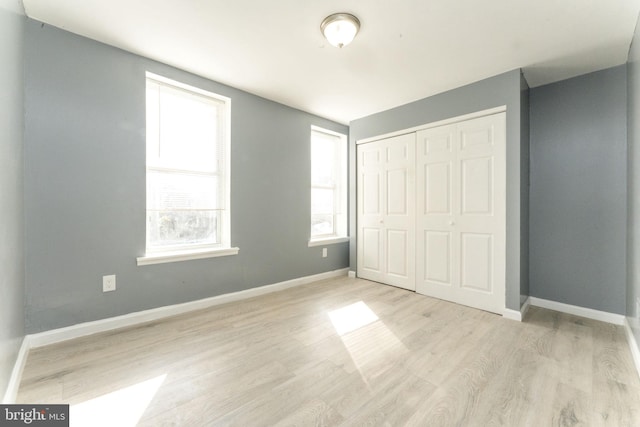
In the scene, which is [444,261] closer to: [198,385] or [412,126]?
[412,126]

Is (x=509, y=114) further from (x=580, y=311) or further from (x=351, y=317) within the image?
(x=351, y=317)

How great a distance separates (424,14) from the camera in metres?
1.91

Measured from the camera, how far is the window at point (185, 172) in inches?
102

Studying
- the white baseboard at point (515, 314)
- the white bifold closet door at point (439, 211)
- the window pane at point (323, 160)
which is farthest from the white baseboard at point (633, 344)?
the window pane at point (323, 160)

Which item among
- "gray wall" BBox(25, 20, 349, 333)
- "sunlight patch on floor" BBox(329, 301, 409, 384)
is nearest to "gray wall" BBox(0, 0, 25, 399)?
"gray wall" BBox(25, 20, 349, 333)

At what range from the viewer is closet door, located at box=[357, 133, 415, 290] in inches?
139

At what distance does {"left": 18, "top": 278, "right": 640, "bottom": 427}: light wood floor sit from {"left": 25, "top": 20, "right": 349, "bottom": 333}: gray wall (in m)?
0.32

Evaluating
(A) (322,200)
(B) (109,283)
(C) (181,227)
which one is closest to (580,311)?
(A) (322,200)

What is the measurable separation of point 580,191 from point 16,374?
4785mm

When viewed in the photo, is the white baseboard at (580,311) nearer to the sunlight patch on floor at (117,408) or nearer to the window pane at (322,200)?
the window pane at (322,200)

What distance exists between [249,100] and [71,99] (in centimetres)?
165

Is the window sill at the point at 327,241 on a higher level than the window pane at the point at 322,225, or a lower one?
lower

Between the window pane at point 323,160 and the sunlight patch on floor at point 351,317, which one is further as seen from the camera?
the window pane at point 323,160

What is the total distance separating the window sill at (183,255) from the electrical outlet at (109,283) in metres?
0.22
